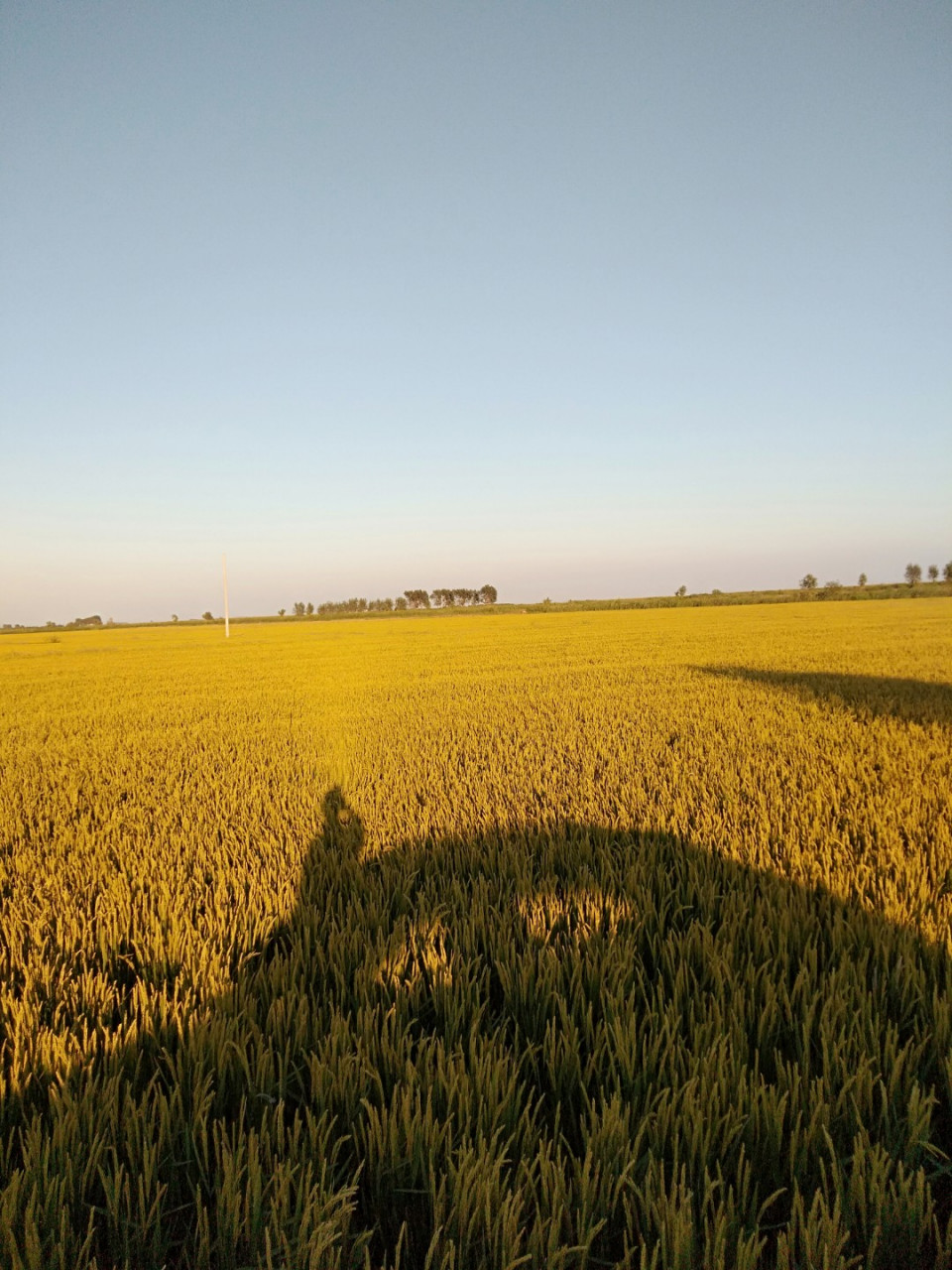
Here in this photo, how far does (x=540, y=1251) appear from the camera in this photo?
1291 mm

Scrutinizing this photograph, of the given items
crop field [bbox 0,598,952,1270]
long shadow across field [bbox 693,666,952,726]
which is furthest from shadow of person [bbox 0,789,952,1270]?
long shadow across field [bbox 693,666,952,726]

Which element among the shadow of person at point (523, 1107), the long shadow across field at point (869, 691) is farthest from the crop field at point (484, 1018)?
the long shadow across field at point (869, 691)

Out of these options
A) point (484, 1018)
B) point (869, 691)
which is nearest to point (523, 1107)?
point (484, 1018)

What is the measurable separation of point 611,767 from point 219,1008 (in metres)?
4.30

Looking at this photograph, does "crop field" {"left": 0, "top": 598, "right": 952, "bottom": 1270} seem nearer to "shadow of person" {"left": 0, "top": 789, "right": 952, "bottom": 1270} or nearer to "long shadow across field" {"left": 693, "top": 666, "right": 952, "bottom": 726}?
"shadow of person" {"left": 0, "top": 789, "right": 952, "bottom": 1270}

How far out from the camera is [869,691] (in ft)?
35.0

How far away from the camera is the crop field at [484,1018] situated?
136 cm

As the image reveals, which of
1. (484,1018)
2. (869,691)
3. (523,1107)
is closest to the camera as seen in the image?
(523,1107)

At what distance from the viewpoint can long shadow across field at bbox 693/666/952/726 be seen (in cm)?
863

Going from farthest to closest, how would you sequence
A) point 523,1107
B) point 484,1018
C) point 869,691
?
point 869,691, point 484,1018, point 523,1107

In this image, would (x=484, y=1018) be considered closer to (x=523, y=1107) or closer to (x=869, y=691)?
(x=523, y=1107)

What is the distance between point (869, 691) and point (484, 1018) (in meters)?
10.4

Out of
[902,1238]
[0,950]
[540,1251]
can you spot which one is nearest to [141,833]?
[0,950]

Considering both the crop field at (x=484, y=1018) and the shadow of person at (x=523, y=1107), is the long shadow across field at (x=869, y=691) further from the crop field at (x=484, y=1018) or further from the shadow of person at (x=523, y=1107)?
the shadow of person at (x=523, y=1107)
